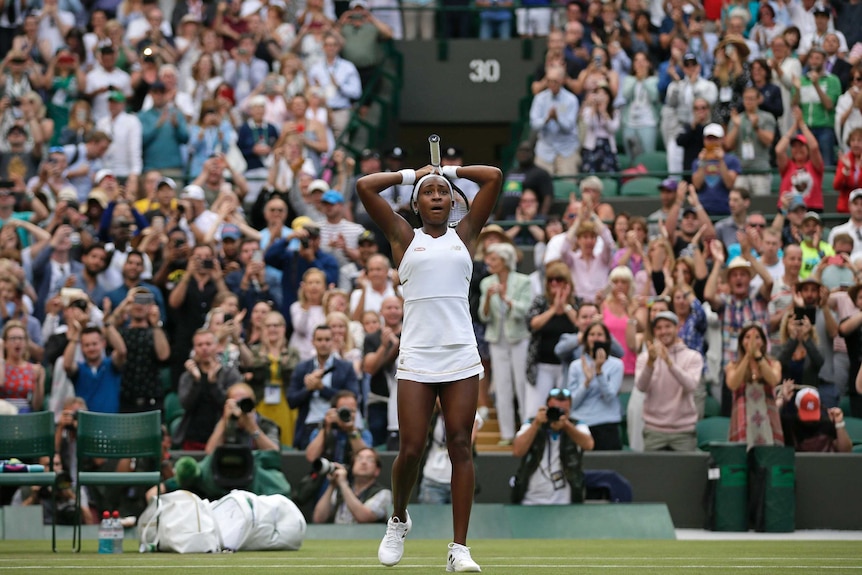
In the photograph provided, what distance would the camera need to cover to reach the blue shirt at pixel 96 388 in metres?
15.5

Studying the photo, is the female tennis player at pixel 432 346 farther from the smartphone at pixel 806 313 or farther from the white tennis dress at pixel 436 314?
the smartphone at pixel 806 313

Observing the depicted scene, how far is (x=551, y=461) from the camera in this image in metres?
14.0

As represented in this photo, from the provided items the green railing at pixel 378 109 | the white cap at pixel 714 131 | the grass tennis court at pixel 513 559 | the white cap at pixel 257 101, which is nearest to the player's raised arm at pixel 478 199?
the grass tennis court at pixel 513 559

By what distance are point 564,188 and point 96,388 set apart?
22.9 feet

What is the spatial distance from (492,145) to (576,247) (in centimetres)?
851

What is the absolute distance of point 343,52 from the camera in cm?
2247

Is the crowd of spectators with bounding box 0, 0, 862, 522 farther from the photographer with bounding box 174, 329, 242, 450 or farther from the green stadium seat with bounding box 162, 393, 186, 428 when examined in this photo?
the green stadium seat with bounding box 162, 393, 186, 428

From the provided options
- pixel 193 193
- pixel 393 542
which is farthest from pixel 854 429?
pixel 393 542

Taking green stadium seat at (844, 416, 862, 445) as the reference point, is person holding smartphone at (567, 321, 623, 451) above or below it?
above

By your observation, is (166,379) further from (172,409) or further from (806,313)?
(806,313)

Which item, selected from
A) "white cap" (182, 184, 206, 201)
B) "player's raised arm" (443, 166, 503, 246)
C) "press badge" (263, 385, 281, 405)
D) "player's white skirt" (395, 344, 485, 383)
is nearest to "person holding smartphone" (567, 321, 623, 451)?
"press badge" (263, 385, 281, 405)

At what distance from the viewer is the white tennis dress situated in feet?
28.7

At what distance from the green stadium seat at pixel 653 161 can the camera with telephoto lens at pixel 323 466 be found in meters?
7.86

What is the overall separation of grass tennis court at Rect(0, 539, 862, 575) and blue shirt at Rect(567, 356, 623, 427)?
2281 mm
